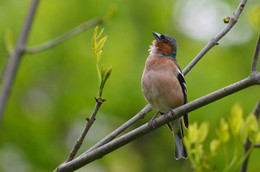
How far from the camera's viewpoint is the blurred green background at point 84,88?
9758 mm

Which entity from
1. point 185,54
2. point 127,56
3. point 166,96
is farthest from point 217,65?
point 166,96

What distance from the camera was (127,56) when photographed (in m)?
10.6

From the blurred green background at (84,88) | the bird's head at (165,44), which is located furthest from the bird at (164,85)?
the blurred green background at (84,88)

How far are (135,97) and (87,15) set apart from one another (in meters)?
2.78

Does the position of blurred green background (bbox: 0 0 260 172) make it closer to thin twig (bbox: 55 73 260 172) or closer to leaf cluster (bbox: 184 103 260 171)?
thin twig (bbox: 55 73 260 172)

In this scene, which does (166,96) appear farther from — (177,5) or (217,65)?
(177,5)

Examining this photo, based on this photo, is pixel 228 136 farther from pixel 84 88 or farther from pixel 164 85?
pixel 84 88

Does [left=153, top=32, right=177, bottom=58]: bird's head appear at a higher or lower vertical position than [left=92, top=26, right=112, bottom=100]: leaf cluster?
lower

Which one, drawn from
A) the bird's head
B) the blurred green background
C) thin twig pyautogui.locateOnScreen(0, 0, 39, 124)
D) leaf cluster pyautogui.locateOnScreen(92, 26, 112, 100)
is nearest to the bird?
the bird's head

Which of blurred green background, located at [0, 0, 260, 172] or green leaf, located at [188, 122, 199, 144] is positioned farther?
blurred green background, located at [0, 0, 260, 172]

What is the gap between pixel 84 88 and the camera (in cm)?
1001

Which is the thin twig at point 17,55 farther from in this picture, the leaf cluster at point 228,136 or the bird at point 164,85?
the leaf cluster at point 228,136

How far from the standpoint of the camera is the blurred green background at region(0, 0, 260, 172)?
976 cm

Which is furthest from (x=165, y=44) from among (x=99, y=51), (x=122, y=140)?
(x=99, y=51)
